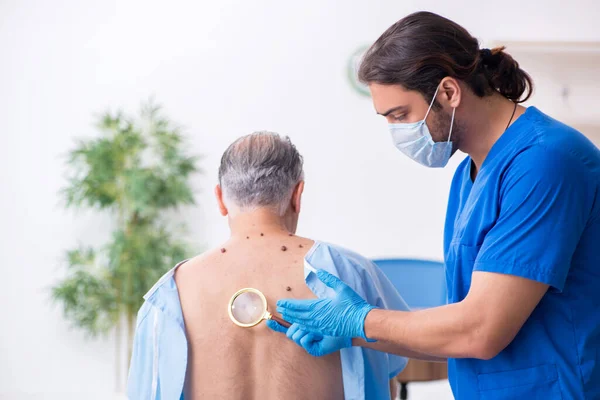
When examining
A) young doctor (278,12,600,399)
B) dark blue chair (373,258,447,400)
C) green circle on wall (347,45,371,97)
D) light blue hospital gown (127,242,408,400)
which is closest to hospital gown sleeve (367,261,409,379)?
light blue hospital gown (127,242,408,400)

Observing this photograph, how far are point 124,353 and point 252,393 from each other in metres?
2.71

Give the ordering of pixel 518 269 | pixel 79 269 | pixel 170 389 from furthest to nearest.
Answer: pixel 79 269, pixel 170 389, pixel 518 269

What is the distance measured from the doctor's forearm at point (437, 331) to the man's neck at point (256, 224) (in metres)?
0.40

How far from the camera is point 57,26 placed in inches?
157

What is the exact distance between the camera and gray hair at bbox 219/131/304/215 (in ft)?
4.94

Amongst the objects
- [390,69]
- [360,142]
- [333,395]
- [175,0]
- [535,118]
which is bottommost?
[333,395]

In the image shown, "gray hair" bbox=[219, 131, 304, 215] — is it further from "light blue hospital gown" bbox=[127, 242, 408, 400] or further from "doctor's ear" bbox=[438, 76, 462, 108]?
"doctor's ear" bbox=[438, 76, 462, 108]

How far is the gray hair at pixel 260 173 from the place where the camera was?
59.3 inches

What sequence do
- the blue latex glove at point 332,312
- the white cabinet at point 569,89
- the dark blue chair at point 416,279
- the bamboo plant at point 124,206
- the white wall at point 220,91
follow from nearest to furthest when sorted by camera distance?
the blue latex glove at point 332,312 → the dark blue chair at point 416,279 → the bamboo plant at point 124,206 → the white cabinet at point 569,89 → the white wall at point 220,91

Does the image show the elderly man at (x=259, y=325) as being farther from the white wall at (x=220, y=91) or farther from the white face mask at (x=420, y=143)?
the white wall at (x=220, y=91)

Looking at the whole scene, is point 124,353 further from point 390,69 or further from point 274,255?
point 390,69

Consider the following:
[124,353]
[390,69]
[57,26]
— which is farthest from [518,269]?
[57,26]

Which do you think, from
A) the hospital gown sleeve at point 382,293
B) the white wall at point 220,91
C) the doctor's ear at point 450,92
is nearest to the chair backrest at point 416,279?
the white wall at point 220,91

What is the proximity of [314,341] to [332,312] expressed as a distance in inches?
5.8
